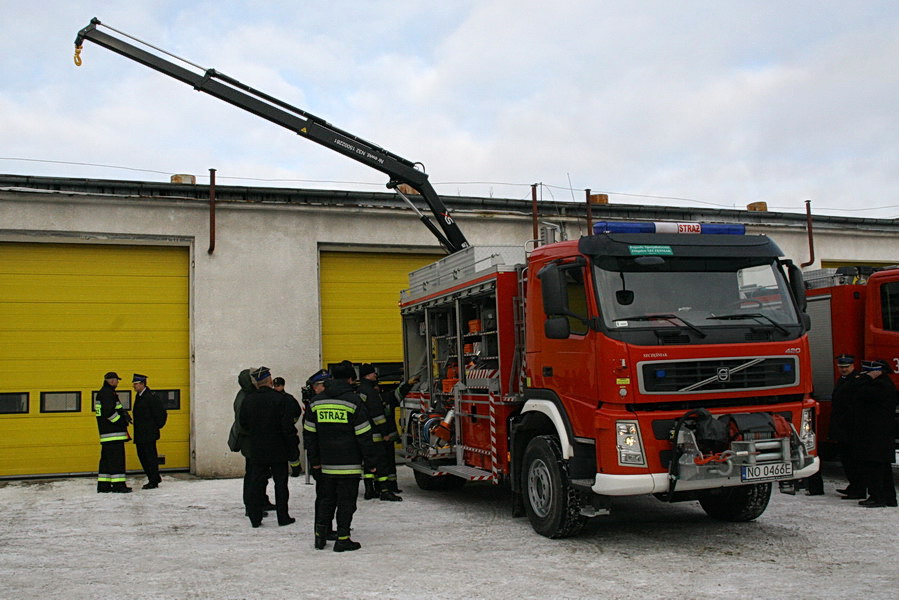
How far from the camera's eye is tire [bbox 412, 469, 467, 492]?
1187cm

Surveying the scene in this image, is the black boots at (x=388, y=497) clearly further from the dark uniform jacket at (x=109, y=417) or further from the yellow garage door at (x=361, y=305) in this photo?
the yellow garage door at (x=361, y=305)

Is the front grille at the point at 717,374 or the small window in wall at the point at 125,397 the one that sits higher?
the front grille at the point at 717,374

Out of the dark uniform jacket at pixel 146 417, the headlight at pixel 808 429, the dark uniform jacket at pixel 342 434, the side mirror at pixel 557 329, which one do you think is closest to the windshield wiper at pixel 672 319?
the side mirror at pixel 557 329

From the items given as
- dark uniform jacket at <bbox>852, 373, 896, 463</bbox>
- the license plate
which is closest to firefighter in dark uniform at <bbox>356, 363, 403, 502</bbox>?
the license plate

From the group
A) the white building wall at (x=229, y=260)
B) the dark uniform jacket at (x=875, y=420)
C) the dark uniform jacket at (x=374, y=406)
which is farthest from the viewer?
the white building wall at (x=229, y=260)

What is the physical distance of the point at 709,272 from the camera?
25.4 feet

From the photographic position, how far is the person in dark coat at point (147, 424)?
41.3ft

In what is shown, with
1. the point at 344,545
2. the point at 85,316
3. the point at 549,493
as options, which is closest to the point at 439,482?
the point at 549,493

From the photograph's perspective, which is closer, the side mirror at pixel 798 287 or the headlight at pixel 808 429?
the headlight at pixel 808 429

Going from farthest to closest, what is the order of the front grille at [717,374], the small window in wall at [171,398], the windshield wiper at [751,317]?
the small window in wall at [171,398] → the windshield wiper at [751,317] → the front grille at [717,374]

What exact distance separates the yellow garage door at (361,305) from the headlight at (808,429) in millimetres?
8964

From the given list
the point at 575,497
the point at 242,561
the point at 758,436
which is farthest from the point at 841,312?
the point at 242,561

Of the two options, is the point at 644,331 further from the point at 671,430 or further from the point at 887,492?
the point at 887,492

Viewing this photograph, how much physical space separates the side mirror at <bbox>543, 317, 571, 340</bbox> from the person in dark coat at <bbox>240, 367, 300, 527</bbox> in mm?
3285
